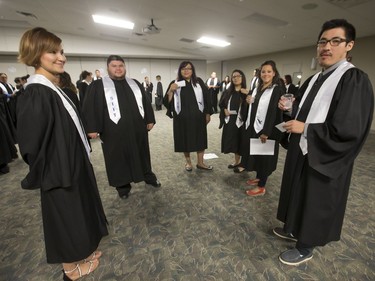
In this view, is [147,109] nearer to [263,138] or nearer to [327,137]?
[263,138]

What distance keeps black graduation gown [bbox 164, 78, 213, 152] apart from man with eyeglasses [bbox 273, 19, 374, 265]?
168 centimetres

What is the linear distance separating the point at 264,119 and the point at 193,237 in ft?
4.68

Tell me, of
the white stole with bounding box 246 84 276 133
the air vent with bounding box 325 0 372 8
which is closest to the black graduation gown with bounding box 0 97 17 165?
the white stole with bounding box 246 84 276 133

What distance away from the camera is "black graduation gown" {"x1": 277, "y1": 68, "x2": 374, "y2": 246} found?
112cm

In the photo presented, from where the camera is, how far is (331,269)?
150cm

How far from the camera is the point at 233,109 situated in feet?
9.83

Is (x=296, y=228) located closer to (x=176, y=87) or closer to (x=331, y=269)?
(x=331, y=269)

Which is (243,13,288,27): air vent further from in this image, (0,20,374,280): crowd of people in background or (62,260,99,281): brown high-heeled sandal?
(62,260,99,281): brown high-heeled sandal

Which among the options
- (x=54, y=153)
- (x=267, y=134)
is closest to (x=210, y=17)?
(x=267, y=134)

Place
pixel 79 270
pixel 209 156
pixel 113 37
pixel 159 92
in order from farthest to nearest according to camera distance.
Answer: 1. pixel 159 92
2. pixel 113 37
3. pixel 209 156
4. pixel 79 270

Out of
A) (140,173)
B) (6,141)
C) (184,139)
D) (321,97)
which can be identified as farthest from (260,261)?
(6,141)

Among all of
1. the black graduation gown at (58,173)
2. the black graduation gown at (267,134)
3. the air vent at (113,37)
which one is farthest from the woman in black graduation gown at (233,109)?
the air vent at (113,37)

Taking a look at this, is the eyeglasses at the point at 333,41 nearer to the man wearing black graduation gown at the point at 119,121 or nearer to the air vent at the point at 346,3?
the man wearing black graduation gown at the point at 119,121

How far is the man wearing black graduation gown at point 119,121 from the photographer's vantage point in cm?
212
